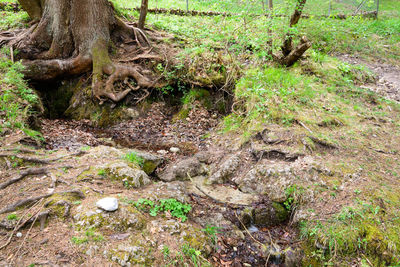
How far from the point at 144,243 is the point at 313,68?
20.8 feet

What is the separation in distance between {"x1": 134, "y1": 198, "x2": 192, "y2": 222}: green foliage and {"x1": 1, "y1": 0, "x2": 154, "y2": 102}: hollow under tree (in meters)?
4.05

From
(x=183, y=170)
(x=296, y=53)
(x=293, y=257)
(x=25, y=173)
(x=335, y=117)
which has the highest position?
(x=296, y=53)

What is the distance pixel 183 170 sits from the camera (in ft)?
15.5

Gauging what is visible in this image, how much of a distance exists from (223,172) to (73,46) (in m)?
5.75

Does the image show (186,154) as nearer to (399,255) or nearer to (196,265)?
(196,265)

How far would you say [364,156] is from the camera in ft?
14.6

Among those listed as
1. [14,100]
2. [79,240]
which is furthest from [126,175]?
[14,100]

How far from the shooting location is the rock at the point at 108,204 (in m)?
3.05

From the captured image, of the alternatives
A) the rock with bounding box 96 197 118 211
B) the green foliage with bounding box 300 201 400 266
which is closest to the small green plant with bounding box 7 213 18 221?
the rock with bounding box 96 197 118 211

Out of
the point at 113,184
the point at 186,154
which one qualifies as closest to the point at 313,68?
the point at 186,154

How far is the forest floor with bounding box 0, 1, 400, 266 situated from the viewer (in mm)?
2939

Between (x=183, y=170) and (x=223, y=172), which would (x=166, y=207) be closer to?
(x=183, y=170)

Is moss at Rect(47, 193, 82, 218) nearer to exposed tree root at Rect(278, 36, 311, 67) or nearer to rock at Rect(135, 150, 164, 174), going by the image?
rock at Rect(135, 150, 164, 174)

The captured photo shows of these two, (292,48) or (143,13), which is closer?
(292,48)
